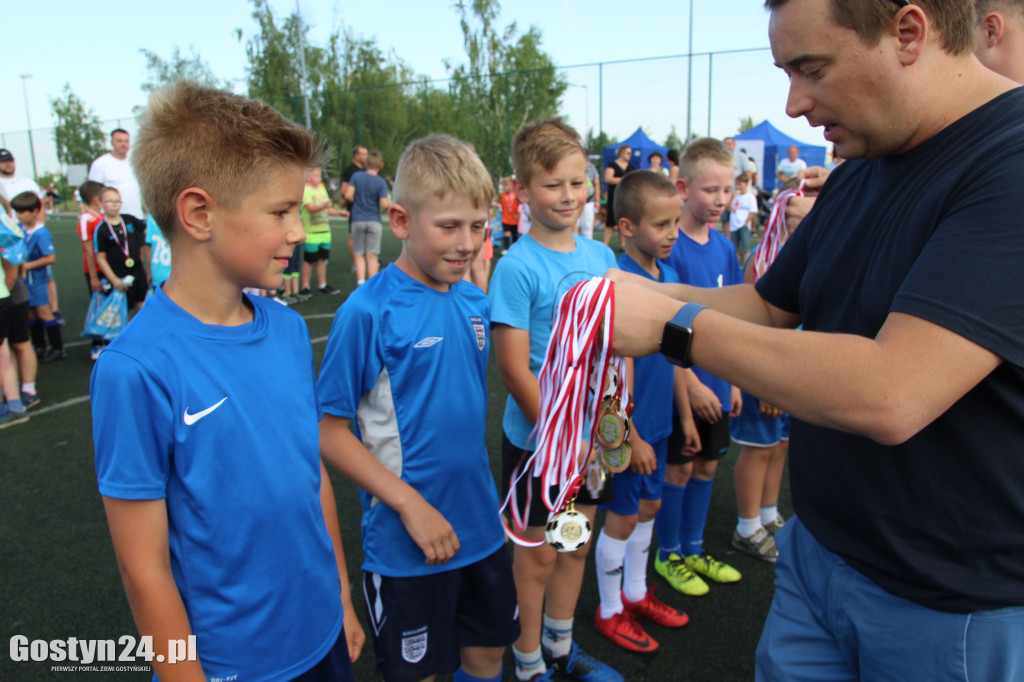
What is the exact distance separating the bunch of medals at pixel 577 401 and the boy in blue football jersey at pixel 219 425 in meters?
0.58

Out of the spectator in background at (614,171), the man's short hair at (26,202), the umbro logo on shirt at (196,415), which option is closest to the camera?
the umbro logo on shirt at (196,415)

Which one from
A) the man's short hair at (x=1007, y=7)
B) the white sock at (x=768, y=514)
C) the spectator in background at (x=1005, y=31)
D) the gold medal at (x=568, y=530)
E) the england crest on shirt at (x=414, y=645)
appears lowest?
the white sock at (x=768, y=514)

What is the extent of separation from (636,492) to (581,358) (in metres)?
1.52

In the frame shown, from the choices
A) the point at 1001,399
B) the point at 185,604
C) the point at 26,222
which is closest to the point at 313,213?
the point at 26,222

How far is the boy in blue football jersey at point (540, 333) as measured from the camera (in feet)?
8.01

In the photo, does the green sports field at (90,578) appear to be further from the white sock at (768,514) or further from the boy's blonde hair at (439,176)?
the boy's blonde hair at (439,176)

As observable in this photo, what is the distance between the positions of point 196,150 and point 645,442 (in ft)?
6.69

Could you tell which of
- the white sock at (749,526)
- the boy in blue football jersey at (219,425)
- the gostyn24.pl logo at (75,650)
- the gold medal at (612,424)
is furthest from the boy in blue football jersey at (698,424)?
the gostyn24.pl logo at (75,650)

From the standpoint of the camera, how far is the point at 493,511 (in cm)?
222

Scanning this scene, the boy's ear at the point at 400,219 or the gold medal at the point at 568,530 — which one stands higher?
the boy's ear at the point at 400,219

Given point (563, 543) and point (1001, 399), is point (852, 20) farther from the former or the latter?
point (563, 543)

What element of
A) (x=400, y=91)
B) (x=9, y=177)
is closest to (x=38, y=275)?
(x=9, y=177)

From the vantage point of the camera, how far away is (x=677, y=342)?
133 cm

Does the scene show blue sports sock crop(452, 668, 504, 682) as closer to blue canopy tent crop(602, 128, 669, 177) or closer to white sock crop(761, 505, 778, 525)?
white sock crop(761, 505, 778, 525)
